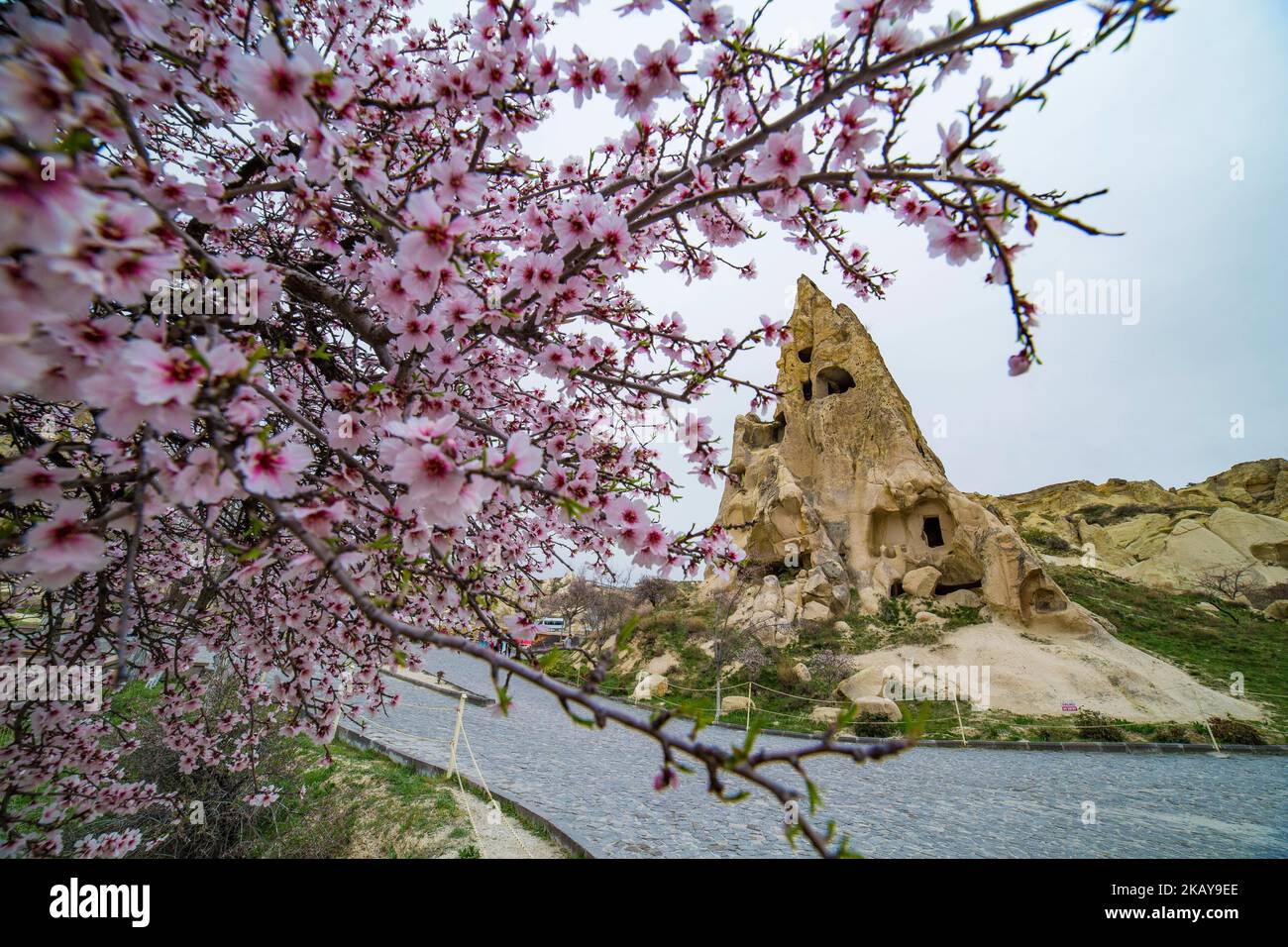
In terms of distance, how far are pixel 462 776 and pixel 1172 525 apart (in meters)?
41.2

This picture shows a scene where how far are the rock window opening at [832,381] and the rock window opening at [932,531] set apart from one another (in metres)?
7.38

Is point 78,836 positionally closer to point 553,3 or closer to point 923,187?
point 553,3

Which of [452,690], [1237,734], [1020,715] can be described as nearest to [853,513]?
[1020,715]

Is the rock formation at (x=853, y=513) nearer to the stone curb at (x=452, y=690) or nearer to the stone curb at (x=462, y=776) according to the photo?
the stone curb at (x=452, y=690)

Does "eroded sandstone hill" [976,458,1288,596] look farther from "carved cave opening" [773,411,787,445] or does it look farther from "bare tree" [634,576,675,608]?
"bare tree" [634,576,675,608]

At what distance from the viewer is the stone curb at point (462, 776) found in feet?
16.9

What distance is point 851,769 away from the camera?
1035cm

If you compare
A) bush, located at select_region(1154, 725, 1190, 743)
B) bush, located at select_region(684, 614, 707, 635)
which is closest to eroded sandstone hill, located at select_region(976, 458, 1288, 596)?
bush, located at select_region(1154, 725, 1190, 743)

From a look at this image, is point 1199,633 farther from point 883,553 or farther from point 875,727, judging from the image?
point 875,727

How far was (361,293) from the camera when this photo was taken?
2939mm

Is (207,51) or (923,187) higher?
(207,51)
